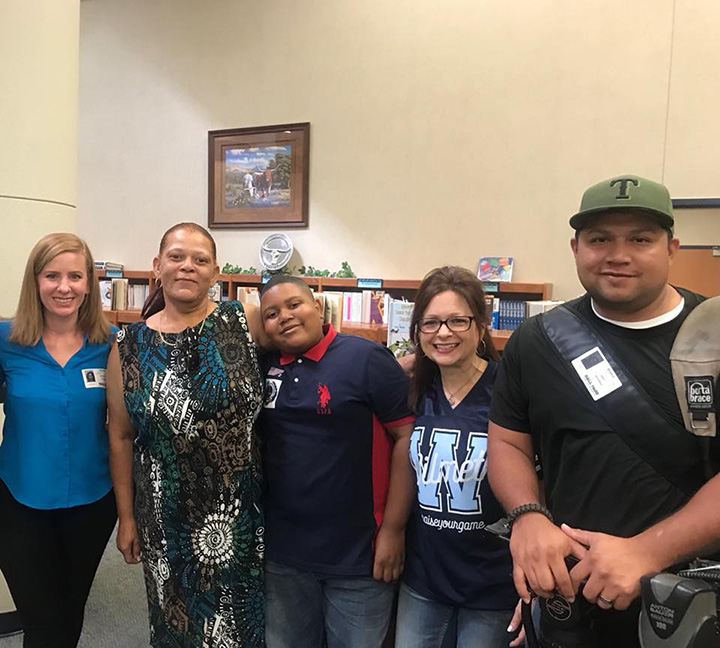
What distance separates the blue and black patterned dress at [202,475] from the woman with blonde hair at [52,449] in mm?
188

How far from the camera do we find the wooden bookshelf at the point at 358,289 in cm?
418

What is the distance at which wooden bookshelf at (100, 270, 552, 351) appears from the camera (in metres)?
4.18

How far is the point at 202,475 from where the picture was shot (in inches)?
59.7

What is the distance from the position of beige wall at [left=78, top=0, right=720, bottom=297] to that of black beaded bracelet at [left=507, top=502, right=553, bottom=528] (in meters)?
3.51

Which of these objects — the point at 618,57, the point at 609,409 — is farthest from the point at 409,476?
the point at 618,57

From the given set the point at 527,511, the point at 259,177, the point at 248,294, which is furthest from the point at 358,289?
the point at 527,511

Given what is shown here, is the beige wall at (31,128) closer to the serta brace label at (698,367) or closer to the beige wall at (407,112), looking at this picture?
the serta brace label at (698,367)

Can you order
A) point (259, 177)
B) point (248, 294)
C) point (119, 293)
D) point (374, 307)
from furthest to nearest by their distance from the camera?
point (119, 293) → point (259, 177) → point (248, 294) → point (374, 307)

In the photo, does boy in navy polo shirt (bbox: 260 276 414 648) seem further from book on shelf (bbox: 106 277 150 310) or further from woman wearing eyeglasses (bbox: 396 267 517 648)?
book on shelf (bbox: 106 277 150 310)

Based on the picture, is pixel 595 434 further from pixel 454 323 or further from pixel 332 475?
pixel 332 475

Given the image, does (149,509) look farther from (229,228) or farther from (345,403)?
(229,228)

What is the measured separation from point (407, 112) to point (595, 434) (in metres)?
4.12

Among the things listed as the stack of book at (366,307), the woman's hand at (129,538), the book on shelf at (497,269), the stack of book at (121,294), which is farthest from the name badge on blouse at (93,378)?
the stack of book at (121,294)

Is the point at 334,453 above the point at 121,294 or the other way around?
the other way around
